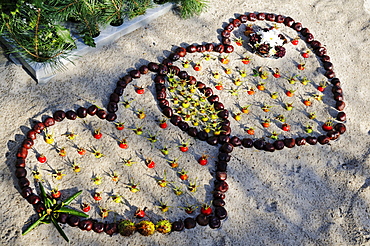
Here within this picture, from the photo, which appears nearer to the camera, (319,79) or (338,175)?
(338,175)

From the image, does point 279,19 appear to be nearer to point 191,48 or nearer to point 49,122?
point 191,48

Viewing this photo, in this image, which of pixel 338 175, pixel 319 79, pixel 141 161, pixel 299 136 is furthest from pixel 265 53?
pixel 141 161

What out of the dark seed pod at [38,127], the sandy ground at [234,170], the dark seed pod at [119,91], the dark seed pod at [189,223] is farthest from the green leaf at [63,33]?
the dark seed pod at [189,223]

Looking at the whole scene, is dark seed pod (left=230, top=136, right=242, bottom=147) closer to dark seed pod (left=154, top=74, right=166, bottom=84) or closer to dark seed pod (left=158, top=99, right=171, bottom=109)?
dark seed pod (left=158, top=99, right=171, bottom=109)

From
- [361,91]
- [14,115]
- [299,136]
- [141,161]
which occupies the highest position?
[361,91]

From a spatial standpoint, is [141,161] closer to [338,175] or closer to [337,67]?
[338,175]

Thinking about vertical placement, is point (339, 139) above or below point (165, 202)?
above
